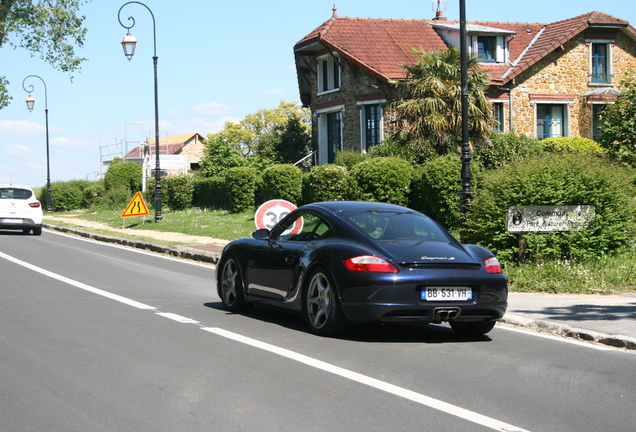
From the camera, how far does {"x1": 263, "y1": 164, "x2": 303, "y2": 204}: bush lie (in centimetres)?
2859

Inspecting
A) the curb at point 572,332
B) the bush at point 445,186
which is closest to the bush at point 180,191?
the bush at point 445,186

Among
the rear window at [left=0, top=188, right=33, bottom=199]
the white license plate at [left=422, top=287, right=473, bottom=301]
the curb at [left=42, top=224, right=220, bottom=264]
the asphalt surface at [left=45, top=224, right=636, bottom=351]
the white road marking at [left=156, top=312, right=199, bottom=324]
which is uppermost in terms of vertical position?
the rear window at [left=0, top=188, right=33, bottom=199]

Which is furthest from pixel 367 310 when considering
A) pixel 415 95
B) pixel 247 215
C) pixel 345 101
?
pixel 345 101

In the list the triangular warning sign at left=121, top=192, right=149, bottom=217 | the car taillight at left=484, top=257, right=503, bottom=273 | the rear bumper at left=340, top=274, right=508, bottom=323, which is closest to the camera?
the rear bumper at left=340, top=274, right=508, bottom=323

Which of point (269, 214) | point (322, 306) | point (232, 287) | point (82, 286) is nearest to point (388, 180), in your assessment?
point (269, 214)

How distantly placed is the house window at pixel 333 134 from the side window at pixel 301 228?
28964 mm

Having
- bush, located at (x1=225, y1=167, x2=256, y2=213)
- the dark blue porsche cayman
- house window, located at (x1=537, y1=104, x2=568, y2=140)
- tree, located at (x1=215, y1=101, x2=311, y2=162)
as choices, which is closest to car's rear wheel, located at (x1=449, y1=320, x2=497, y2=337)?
the dark blue porsche cayman

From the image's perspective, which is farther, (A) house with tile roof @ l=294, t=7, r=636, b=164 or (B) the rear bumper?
(A) house with tile roof @ l=294, t=7, r=636, b=164

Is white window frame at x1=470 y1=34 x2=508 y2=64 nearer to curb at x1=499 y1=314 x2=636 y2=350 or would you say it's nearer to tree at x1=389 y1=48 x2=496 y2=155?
tree at x1=389 y1=48 x2=496 y2=155

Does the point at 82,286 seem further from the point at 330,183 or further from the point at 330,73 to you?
the point at 330,73

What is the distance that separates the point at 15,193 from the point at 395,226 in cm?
2246

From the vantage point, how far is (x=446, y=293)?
7492mm

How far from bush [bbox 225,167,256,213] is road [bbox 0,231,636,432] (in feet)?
71.4

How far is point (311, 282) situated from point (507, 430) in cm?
360
